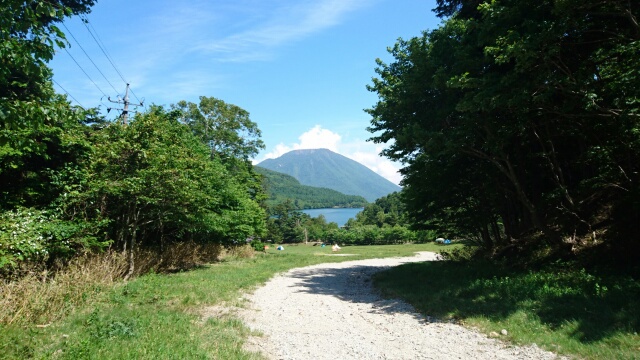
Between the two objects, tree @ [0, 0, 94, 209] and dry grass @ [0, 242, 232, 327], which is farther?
dry grass @ [0, 242, 232, 327]

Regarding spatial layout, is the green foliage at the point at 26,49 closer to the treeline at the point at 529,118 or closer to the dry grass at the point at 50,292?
the dry grass at the point at 50,292

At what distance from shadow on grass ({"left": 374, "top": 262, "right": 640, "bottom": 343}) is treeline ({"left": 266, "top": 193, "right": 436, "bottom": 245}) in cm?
4613

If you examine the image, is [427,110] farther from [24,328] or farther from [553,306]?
[24,328]

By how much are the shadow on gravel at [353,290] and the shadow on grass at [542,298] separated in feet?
1.72

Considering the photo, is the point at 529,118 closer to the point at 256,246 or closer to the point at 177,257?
the point at 177,257

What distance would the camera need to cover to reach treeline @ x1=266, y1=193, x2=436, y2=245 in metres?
71.1

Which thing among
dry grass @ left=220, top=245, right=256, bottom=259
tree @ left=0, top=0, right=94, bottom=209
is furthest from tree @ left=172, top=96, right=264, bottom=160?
tree @ left=0, top=0, right=94, bottom=209

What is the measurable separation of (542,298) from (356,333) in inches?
184

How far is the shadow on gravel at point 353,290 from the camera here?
1083 centimetres

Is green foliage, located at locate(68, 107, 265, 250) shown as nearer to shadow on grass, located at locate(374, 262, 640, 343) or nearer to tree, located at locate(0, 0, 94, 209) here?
tree, located at locate(0, 0, 94, 209)

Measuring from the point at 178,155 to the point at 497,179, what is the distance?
14.5m

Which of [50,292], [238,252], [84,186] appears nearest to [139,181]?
[84,186]

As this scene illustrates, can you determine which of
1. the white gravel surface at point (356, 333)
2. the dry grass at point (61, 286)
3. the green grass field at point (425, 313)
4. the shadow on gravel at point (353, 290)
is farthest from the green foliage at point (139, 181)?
the shadow on gravel at point (353, 290)

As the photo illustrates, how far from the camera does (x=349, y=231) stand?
81125 mm
